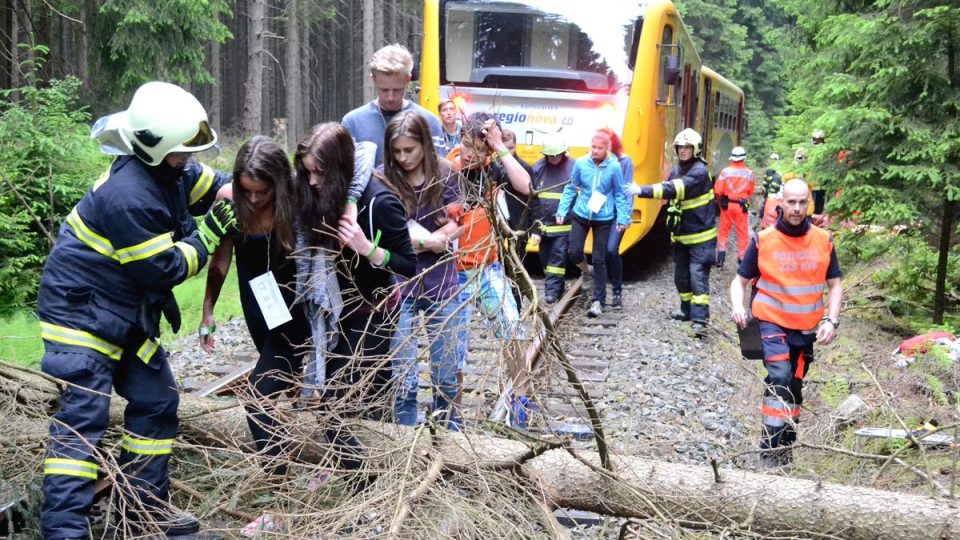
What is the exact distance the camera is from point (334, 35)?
137ft

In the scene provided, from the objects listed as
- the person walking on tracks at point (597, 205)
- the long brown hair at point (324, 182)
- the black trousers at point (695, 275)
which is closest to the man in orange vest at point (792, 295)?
the long brown hair at point (324, 182)

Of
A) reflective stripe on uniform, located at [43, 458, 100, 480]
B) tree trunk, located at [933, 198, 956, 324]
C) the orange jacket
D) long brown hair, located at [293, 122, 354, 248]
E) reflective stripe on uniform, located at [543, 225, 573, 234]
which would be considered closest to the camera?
reflective stripe on uniform, located at [43, 458, 100, 480]

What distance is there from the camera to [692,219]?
8516 millimetres

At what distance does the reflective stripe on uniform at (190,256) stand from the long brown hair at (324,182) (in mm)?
466

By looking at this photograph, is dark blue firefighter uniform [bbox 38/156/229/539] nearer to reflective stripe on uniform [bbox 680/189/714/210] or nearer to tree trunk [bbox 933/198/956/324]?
reflective stripe on uniform [bbox 680/189/714/210]

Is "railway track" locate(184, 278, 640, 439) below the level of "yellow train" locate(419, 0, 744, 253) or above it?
below

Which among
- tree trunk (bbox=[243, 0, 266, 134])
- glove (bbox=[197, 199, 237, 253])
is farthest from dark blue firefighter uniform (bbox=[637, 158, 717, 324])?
tree trunk (bbox=[243, 0, 266, 134])

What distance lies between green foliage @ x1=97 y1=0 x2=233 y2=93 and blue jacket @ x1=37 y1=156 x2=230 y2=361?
11198 mm

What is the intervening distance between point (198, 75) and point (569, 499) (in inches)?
533

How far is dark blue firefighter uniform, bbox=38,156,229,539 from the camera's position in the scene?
10.5ft

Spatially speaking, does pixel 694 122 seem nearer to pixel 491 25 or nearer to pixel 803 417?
pixel 491 25

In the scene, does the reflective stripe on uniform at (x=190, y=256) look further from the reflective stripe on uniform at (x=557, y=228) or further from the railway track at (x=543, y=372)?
the reflective stripe on uniform at (x=557, y=228)

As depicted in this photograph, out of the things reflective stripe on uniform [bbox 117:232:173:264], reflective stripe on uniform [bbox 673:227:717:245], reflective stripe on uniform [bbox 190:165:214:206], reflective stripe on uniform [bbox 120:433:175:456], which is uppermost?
reflective stripe on uniform [bbox 190:165:214:206]

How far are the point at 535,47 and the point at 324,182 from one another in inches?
280
